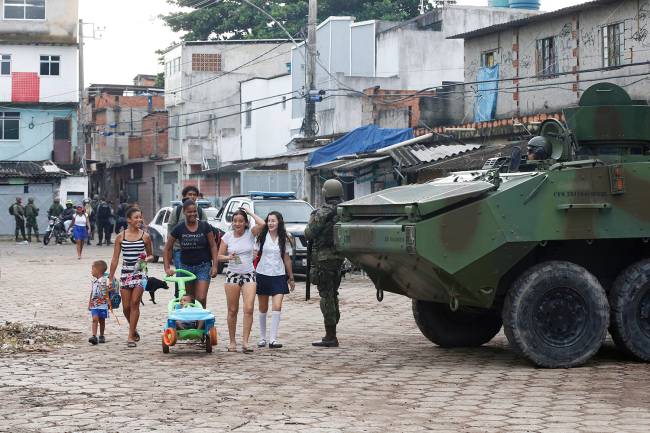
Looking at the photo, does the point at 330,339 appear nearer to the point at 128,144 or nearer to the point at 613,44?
the point at 613,44

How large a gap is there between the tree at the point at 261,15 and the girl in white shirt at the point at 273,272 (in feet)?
143

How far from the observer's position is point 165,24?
61.8 metres

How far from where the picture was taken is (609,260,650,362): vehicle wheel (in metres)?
11.6

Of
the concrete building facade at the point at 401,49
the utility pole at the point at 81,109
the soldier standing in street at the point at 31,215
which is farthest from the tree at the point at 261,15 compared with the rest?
the soldier standing in street at the point at 31,215

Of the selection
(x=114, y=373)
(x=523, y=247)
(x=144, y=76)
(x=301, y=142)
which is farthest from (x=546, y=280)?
(x=144, y=76)

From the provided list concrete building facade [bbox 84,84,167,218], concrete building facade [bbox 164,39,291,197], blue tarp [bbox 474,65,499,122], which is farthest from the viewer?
concrete building facade [bbox 84,84,167,218]

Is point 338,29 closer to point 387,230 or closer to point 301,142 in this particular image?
point 301,142

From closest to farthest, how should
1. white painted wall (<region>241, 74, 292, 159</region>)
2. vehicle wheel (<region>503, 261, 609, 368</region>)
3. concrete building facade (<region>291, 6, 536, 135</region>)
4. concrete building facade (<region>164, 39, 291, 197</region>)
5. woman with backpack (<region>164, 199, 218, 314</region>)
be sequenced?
1. vehicle wheel (<region>503, 261, 609, 368</region>)
2. woman with backpack (<region>164, 199, 218, 314</region>)
3. concrete building facade (<region>291, 6, 536, 135</region>)
4. white painted wall (<region>241, 74, 292, 159</region>)
5. concrete building facade (<region>164, 39, 291, 197</region>)

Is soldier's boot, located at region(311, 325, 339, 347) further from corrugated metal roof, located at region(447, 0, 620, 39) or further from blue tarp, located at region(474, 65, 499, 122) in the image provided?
blue tarp, located at region(474, 65, 499, 122)

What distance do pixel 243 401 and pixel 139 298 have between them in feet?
14.2

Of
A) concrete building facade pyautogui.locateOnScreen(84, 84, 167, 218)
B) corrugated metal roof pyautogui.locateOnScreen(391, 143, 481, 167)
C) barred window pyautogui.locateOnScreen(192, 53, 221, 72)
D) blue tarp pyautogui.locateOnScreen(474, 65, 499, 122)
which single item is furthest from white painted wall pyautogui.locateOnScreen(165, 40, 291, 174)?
corrugated metal roof pyautogui.locateOnScreen(391, 143, 481, 167)

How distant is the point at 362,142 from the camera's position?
29781 millimetres

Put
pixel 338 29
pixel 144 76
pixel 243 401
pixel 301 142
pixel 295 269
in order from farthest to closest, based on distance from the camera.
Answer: pixel 144 76 < pixel 338 29 < pixel 301 142 < pixel 295 269 < pixel 243 401

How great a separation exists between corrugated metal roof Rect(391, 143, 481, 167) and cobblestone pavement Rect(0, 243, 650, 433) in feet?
32.8
